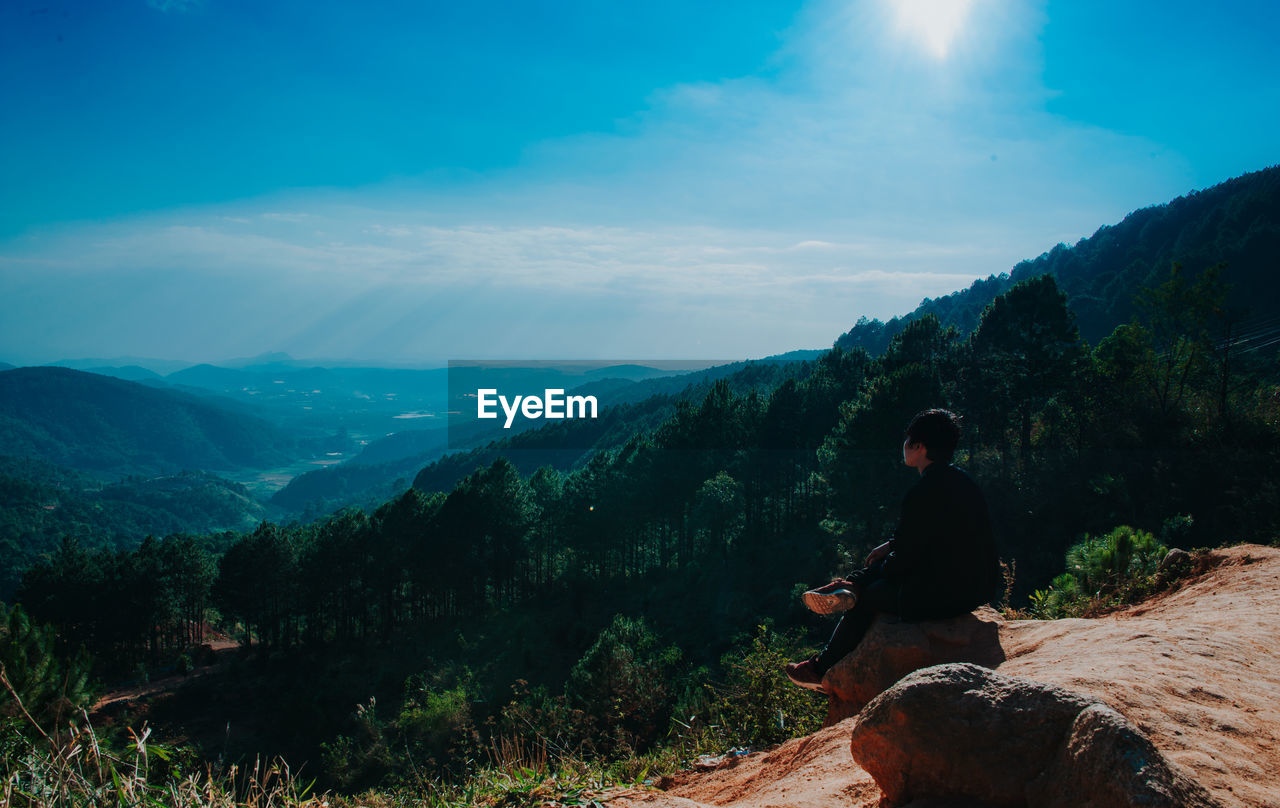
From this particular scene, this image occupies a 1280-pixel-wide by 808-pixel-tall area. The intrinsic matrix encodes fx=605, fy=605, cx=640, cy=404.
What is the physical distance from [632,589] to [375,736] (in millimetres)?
19709

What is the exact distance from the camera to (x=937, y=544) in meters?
4.64

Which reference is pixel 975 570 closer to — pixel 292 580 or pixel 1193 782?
pixel 1193 782

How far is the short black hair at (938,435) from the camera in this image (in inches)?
191

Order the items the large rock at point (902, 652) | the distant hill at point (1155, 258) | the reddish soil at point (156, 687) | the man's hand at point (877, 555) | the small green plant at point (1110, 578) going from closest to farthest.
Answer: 1. the large rock at point (902, 652)
2. the man's hand at point (877, 555)
3. the small green plant at point (1110, 578)
4. the reddish soil at point (156, 687)
5. the distant hill at point (1155, 258)

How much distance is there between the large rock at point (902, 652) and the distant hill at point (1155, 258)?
198 feet

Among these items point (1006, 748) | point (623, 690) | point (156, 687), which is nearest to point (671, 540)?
point (623, 690)

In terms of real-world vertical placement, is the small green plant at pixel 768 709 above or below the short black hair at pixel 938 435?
below

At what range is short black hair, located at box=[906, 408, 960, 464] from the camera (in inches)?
191

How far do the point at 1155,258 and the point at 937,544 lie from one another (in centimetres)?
13162

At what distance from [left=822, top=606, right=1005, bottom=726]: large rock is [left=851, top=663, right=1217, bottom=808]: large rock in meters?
1.76

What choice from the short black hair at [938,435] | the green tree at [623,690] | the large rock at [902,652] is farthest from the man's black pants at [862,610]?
the green tree at [623,690]

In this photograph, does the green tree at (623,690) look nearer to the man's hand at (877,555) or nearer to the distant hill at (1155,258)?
the man's hand at (877,555)

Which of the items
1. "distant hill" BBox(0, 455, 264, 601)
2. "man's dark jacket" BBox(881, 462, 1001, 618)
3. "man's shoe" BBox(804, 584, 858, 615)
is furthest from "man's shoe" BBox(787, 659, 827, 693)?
"distant hill" BBox(0, 455, 264, 601)

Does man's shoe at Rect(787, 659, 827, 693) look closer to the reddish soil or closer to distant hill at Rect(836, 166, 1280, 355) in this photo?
the reddish soil
